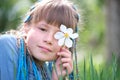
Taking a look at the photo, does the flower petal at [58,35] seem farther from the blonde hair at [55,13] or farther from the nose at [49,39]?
the blonde hair at [55,13]

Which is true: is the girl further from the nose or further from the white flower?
the white flower

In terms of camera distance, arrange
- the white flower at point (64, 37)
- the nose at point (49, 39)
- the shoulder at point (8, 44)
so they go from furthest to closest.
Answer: the shoulder at point (8, 44)
the nose at point (49, 39)
the white flower at point (64, 37)

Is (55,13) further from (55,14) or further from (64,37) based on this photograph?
(64,37)

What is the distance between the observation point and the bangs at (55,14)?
278 centimetres

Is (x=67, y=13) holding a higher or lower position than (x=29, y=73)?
higher

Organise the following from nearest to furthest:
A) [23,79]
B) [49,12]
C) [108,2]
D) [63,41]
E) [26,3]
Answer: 1. [63,41]
2. [23,79]
3. [49,12]
4. [108,2]
5. [26,3]

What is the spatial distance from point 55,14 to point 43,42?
0.80 feet

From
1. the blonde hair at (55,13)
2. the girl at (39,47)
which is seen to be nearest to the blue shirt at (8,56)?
the girl at (39,47)

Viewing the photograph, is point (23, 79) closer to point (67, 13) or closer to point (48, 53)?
point (48, 53)

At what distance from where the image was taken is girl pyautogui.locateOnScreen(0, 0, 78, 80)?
8.71ft

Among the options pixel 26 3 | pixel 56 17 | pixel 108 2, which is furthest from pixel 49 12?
pixel 26 3

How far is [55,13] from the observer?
283 centimetres

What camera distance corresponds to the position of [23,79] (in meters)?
2.64

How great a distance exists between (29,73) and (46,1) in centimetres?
43
